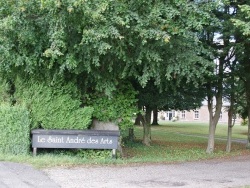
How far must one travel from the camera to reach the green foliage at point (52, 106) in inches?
500

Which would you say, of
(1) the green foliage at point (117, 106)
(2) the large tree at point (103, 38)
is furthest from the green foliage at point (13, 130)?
(1) the green foliage at point (117, 106)

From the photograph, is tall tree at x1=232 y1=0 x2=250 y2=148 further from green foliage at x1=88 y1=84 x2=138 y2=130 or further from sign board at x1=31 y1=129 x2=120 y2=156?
sign board at x1=31 y1=129 x2=120 y2=156

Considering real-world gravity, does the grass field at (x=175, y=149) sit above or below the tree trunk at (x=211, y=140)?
below

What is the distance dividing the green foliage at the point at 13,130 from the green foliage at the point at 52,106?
0.55 m

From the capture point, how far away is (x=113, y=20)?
34.1 ft

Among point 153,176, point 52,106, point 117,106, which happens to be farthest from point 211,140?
point 153,176

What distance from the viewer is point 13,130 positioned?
1215 centimetres

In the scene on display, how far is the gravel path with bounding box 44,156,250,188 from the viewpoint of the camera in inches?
345

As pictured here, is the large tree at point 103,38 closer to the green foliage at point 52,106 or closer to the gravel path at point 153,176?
the green foliage at point 52,106

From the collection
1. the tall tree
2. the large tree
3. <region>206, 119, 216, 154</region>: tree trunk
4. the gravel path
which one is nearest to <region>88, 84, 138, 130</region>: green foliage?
the large tree

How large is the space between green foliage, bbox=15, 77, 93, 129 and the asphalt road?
243 cm

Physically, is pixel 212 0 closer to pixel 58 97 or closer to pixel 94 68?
pixel 94 68

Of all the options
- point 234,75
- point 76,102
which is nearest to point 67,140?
point 76,102

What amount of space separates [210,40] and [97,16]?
765cm
